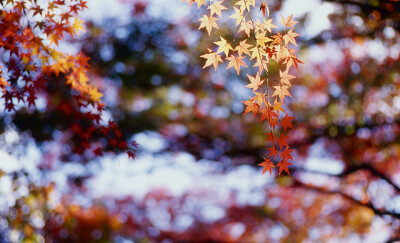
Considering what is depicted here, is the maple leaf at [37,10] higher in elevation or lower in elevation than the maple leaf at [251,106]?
higher

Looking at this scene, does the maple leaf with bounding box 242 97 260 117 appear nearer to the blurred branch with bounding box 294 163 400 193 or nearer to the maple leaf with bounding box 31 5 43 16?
the maple leaf with bounding box 31 5 43 16

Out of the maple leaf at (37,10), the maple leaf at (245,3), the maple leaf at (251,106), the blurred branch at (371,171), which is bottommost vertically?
the maple leaf at (251,106)

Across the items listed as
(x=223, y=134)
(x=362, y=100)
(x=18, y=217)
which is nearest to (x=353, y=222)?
(x=362, y=100)

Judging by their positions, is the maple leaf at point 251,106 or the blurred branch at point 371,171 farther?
the blurred branch at point 371,171

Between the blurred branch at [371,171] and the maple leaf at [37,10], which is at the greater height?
the blurred branch at [371,171]

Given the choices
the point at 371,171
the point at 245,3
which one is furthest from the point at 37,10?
the point at 371,171

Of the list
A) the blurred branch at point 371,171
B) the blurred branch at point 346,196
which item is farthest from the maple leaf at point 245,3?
the blurred branch at point 346,196

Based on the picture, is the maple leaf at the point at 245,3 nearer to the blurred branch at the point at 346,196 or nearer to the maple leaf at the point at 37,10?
the maple leaf at the point at 37,10

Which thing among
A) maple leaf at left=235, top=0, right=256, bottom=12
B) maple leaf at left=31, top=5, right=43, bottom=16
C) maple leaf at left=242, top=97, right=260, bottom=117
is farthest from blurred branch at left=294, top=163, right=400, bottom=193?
maple leaf at left=31, top=5, right=43, bottom=16

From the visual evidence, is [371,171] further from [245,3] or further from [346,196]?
[245,3]

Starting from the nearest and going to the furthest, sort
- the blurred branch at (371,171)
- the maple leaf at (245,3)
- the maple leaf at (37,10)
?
the maple leaf at (245,3), the maple leaf at (37,10), the blurred branch at (371,171)

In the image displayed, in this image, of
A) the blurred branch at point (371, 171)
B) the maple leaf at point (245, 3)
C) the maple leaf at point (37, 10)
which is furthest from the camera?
the blurred branch at point (371, 171)

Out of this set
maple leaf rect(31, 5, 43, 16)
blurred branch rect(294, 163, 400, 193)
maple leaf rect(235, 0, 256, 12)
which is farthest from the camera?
blurred branch rect(294, 163, 400, 193)

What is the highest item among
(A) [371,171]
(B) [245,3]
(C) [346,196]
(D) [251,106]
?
(A) [371,171]
